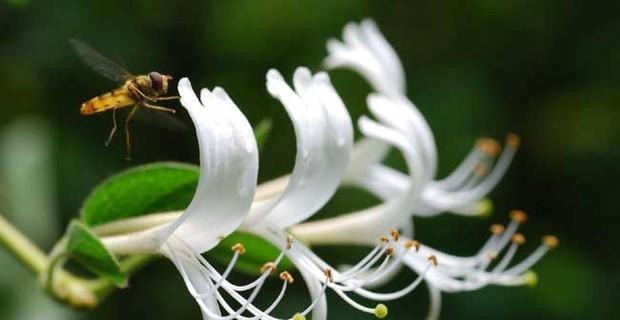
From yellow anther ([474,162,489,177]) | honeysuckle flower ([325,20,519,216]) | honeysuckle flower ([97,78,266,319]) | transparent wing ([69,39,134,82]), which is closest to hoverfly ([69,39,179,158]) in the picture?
transparent wing ([69,39,134,82])

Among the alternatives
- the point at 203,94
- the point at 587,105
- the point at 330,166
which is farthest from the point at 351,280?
the point at 587,105

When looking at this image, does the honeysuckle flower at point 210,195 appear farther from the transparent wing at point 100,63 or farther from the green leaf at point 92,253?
the transparent wing at point 100,63

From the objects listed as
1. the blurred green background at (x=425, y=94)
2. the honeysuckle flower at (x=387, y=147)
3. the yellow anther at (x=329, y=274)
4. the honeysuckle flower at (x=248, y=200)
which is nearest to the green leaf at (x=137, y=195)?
the honeysuckle flower at (x=248, y=200)

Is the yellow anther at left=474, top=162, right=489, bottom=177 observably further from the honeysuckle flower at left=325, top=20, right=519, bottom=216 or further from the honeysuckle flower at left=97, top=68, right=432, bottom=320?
the honeysuckle flower at left=97, top=68, right=432, bottom=320

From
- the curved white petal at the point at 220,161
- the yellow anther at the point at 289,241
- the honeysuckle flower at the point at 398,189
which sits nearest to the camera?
the curved white petal at the point at 220,161

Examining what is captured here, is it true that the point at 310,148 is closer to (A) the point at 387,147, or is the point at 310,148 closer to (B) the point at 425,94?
(A) the point at 387,147

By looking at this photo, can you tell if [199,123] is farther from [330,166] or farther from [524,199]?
[524,199]

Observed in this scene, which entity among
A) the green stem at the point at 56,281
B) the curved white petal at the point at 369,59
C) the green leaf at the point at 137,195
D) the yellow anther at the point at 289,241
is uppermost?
the curved white petal at the point at 369,59
